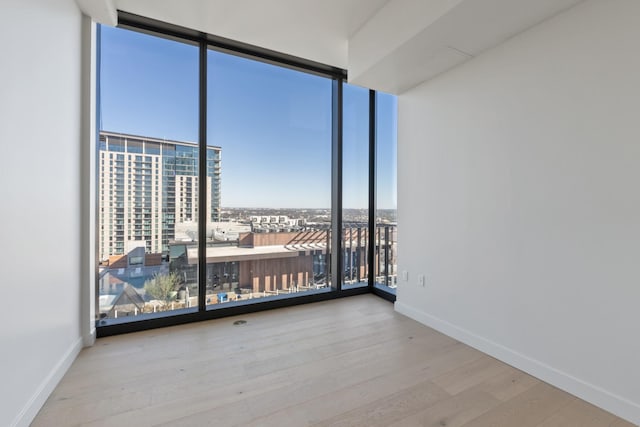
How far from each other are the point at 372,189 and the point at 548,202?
1939 mm

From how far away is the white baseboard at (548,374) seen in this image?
151 centimetres

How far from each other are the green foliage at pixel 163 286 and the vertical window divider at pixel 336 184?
1.71 meters

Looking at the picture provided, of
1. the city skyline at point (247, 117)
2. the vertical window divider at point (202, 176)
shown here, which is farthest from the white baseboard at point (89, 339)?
the city skyline at point (247, 117)

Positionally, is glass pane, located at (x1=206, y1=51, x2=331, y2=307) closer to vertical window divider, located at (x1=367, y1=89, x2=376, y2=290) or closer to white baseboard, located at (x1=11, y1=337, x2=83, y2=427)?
vertical window divider, located at (x1=367, y1=89, x2=376, y2=290)

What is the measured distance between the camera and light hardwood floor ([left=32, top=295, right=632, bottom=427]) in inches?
58.4

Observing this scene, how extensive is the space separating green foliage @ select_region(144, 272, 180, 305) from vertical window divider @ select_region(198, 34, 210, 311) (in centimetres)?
22

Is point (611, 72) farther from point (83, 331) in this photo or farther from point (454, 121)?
point (83, 331)

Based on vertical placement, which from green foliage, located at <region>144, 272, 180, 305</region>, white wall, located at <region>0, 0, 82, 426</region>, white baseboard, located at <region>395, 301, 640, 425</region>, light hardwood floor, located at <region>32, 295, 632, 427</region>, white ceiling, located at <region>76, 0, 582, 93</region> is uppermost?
white ceiling, located at <region>76, 0, 582, 93</region>

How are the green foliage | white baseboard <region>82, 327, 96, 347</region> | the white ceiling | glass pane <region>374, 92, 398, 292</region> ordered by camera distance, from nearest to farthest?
the white ceiling
white baseboard <region>82, 327, 96, 347</region>
the green foliage
glass pane <region>374, 92, 398, 292</region>

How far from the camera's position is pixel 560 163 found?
1752mm

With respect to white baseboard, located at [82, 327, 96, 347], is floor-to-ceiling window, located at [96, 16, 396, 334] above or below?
above

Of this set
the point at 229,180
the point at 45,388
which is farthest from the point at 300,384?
the point at 229,180

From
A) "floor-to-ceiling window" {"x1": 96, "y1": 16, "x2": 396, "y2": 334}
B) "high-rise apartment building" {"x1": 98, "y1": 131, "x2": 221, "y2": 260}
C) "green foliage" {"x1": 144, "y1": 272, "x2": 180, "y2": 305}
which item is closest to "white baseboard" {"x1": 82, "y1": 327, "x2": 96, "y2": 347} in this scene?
"floor-to-ceiling window" {"x1": 96, "y1": 16, "x2": 396, "y2": 334}

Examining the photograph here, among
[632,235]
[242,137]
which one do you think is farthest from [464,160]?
[242,137]
